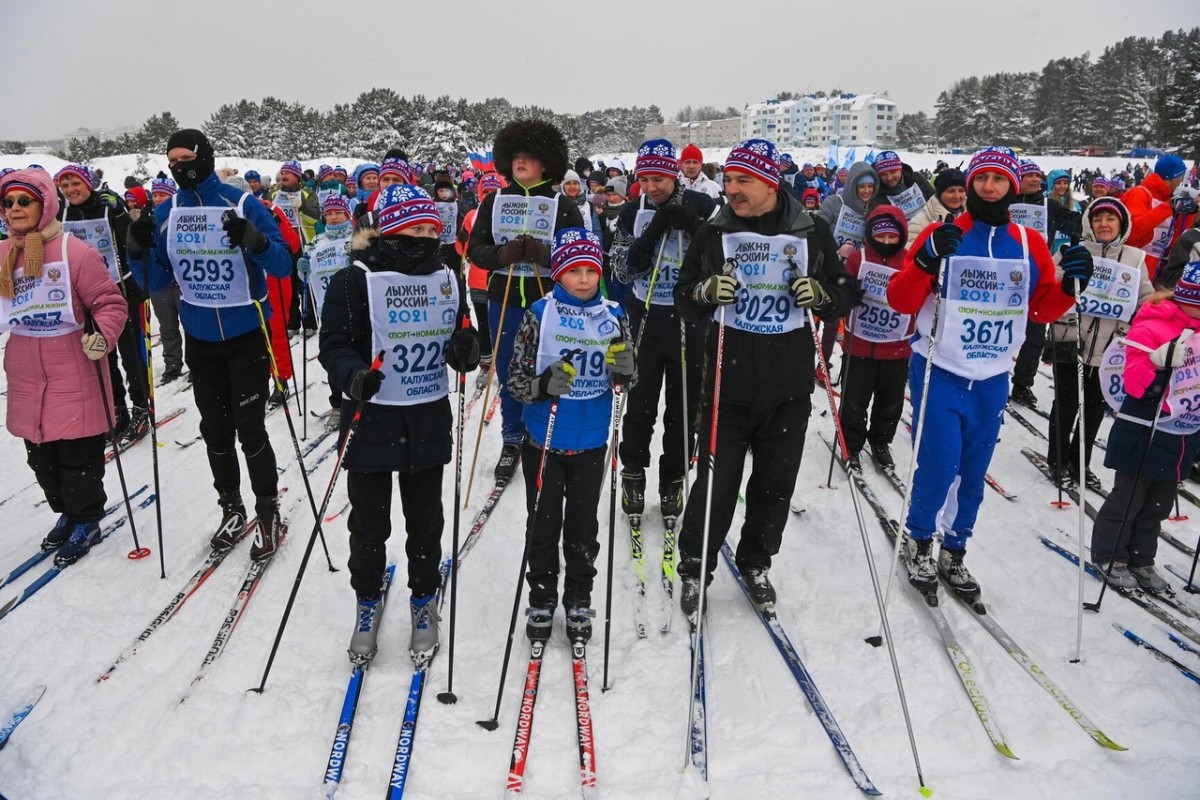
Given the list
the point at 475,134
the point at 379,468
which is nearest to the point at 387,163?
the point at 379,468

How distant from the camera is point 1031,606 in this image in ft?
13.3

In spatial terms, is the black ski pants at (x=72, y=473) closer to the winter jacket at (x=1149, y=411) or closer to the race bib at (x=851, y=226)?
the race bib at (x=851, y=226)

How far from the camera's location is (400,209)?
3.20 meters

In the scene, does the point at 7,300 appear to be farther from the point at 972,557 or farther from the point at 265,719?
the point at 972,557

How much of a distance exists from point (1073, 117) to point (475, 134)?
2476 inches

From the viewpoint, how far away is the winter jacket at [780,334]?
3479mm

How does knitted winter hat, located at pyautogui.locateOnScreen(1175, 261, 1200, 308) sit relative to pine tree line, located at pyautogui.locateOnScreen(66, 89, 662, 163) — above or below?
below

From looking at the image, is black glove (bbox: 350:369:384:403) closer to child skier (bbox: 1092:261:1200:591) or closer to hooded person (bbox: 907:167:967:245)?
hooded person (bbox: 907:167:967:245)

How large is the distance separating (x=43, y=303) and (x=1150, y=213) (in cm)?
1014

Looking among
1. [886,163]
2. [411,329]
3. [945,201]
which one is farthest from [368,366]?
[886,163]

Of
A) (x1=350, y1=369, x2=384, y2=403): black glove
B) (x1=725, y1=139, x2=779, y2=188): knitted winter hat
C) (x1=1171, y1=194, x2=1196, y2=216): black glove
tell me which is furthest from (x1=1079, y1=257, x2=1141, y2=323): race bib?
Answer: (x1=350, y1=369, x2=384, y2=403): black glove

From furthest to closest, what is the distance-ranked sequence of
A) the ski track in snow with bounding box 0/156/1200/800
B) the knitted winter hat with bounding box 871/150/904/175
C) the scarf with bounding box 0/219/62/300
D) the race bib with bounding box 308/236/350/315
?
1. the race bib with bounding box 308/236/350/315
2. the knitted winter hat with bounding box 871/150/904/175
3. the scarf with bounding box 0/219/62/300
4. the ski track in snow with bounding box 0/156/1200/800

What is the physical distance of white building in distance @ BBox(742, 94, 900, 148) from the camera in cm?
10938

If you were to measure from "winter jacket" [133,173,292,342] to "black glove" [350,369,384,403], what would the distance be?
61.7 inches
